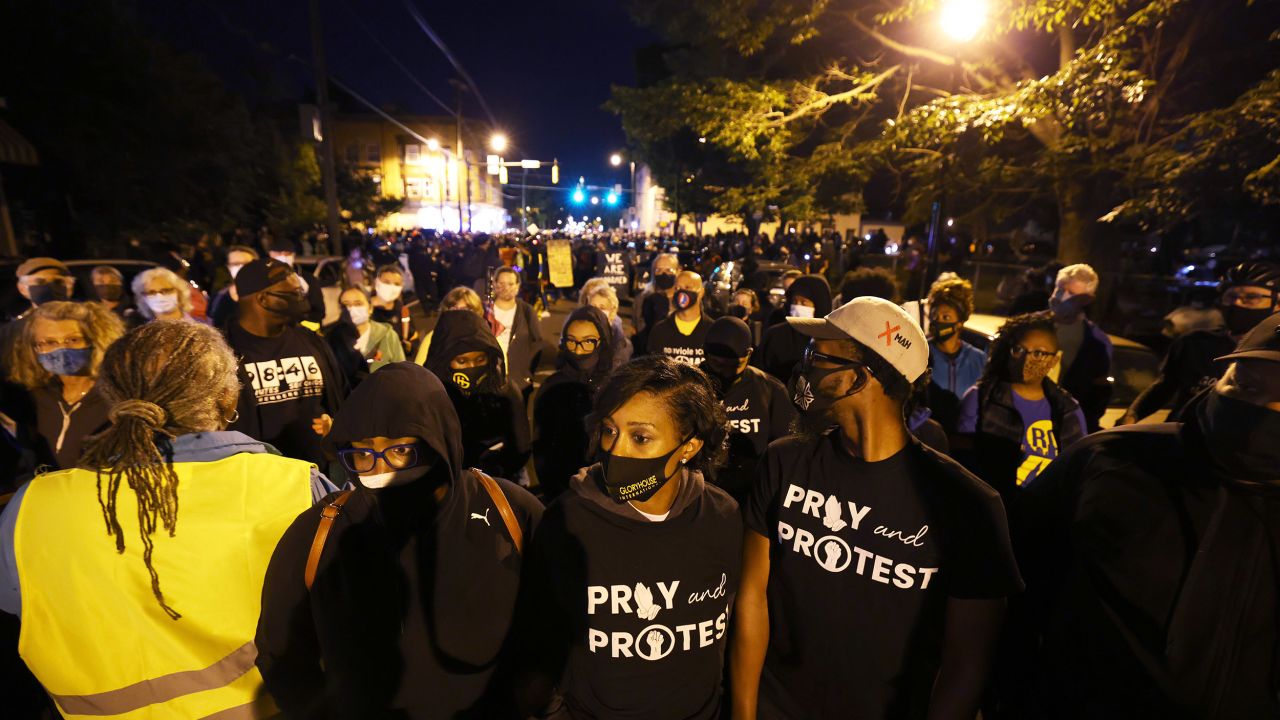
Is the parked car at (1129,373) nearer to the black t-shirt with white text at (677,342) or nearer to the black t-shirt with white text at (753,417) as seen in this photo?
the black t-shirt with white text at (677,342)

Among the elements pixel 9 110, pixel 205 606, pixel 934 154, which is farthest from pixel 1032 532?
pixel 9 110

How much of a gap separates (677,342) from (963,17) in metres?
6.85

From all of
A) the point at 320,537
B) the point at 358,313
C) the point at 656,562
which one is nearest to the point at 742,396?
the point at 656,562

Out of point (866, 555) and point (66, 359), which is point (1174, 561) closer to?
point (866, 555)

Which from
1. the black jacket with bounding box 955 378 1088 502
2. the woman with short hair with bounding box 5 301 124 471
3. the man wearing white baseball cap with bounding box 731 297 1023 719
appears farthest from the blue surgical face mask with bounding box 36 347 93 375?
the black jacket with bounding box 955 378 1088 502

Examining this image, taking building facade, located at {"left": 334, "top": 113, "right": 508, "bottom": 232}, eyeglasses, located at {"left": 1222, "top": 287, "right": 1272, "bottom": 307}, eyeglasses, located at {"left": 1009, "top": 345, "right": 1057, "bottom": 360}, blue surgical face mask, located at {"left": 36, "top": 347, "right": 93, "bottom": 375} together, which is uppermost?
building facade, located at {"left": 334, "top": 113, "right": 508, "bottom": 232}

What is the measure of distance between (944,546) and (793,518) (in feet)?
1.52

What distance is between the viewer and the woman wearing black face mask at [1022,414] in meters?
3.50

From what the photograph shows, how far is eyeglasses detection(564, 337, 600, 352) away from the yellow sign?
12.0 metres

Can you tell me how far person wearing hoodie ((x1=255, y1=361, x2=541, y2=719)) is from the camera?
1.92 metres

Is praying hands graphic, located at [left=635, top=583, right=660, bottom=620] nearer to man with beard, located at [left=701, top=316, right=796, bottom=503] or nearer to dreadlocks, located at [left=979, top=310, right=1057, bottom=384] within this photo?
man with beard, located at [left=701, top=316, right=796, bottom=503]

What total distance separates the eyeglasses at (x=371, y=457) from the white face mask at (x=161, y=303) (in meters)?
4.26

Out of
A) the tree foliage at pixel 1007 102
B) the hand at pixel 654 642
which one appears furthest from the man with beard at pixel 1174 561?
the tree foliage at pixel 1007 102

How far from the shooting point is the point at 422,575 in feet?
6.46
